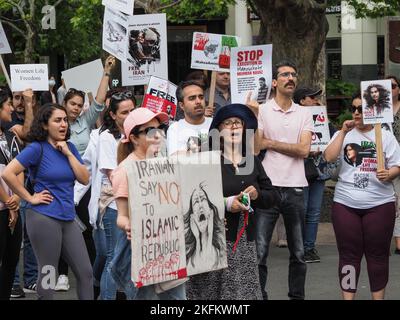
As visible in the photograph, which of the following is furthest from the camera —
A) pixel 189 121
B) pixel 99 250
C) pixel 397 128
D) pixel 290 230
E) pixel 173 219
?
pixel 397 128

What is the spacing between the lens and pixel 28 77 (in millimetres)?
9945

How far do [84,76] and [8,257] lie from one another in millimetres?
3176

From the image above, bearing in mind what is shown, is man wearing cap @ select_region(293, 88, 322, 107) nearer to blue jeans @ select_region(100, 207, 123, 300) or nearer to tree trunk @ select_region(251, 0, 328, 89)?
blue jeans @ select_region(100, 207, 123, 300)

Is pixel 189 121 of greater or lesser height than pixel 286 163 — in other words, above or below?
above

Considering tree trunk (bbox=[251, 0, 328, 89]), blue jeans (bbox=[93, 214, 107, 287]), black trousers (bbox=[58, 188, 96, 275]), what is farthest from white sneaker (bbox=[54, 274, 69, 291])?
tree trunk (bbox=[251, 0, 328, 89])

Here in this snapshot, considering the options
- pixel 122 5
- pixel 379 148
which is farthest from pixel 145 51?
pixel 379 148

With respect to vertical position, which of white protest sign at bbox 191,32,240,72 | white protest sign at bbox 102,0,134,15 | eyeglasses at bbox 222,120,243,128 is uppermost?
white protest sign at bbox 102,0,134,15

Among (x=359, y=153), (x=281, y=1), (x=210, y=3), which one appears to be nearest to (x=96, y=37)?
(x=210, y=3)

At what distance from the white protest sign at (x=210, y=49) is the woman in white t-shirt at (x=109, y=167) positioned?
7.13 feet

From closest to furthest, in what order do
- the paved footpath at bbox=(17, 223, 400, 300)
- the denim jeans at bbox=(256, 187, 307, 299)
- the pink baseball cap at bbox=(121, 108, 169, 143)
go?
the pink baseball cap at bbox=(121, 108, 169, 143) < the denim jeans at bbox=(256, 187, 307, 299) < the paved footpath at bbox=(17, 223, 400, 300)

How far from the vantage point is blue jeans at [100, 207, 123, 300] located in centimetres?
732

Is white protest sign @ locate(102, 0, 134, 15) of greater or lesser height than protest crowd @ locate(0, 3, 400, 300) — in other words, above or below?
above

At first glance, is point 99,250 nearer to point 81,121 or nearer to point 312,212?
point 81,121

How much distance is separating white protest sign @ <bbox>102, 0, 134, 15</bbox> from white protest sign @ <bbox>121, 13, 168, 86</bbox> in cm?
10
